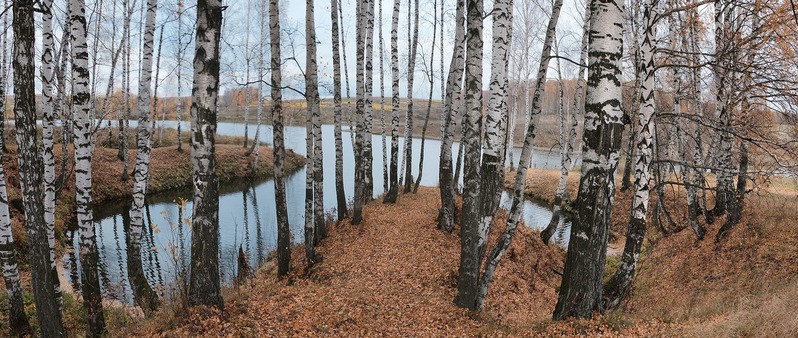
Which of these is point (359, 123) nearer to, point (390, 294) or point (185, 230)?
point (390, 294)

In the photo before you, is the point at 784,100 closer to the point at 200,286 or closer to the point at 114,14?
the point at 200,286

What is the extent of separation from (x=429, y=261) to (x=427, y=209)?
4.28m

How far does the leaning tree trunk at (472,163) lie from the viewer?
20.4 feet

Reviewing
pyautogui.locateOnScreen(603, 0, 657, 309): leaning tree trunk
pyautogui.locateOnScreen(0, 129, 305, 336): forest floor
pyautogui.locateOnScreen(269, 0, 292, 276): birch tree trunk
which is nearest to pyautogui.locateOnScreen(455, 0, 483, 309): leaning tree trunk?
pyautogui.locateOnScreen(603, 0, 657, 309): leaning tree trunk

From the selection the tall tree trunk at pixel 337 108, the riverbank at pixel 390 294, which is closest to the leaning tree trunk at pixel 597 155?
the riverbank at pixel 390 294

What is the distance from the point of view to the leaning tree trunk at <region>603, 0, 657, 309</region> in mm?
6605

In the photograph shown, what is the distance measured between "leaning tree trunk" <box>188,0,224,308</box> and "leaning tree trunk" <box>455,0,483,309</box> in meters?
3.53

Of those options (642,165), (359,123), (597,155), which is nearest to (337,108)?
(359,123)

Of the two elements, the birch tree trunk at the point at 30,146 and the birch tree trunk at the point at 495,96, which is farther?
the birch tree trunk at the point at 495,96

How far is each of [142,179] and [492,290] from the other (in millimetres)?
7573

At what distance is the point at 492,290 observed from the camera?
898cm

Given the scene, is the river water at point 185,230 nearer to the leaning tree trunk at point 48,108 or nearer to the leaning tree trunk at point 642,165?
the leaning tree trunk at point 48,108

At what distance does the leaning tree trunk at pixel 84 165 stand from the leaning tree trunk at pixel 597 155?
23.7 ft

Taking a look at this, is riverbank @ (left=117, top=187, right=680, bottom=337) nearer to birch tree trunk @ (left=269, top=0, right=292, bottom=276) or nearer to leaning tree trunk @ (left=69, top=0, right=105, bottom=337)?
leaning tree trunk @ (left=69, top=0, right=105, bottom=337)
